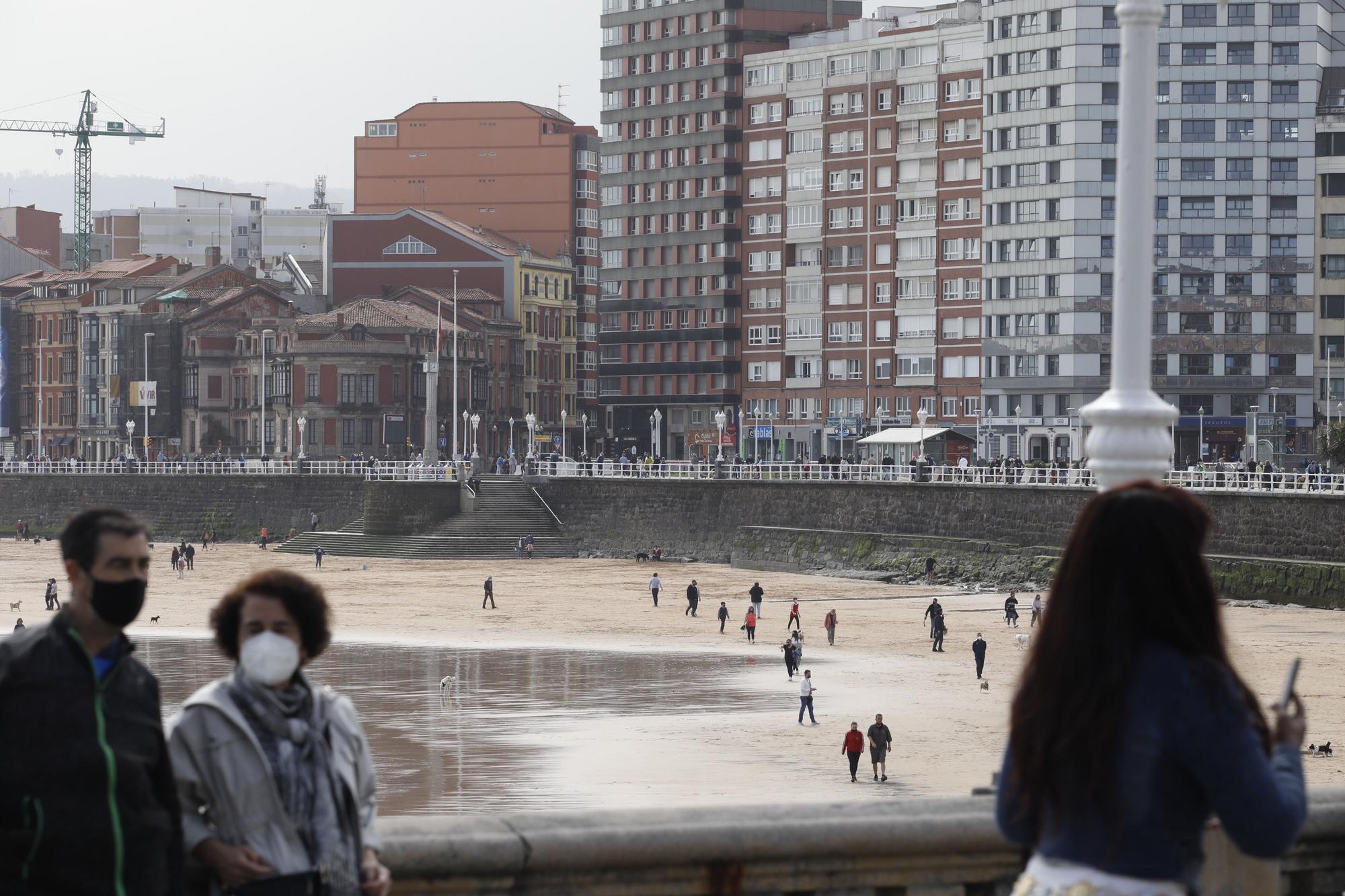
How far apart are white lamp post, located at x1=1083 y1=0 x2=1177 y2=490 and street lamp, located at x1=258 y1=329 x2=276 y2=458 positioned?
97.1 meters

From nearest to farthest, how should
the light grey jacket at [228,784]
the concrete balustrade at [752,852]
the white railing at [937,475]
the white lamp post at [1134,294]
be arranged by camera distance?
the light grey jacket at [228,784]
the concrete balustrade at [752,852]
the white lamp post at [1134,294]
the white railing at [937,475]

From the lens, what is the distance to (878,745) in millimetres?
28219

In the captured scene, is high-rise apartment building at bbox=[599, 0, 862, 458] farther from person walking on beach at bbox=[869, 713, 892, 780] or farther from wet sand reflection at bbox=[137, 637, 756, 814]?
person walking on beach at bbox=[869, 713, 892, 780]

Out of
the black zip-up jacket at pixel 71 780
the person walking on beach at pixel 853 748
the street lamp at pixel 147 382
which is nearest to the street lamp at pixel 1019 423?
the street lamp at pixel 147 382

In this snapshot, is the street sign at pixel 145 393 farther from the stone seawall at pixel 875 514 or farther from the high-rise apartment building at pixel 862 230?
the stone seawall at pixel 875 514

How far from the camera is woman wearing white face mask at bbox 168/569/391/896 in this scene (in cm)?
559

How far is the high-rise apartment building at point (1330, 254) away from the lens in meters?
87.2

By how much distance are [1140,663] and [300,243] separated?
149 meters

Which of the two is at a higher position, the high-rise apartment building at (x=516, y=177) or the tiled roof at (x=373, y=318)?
the high-rise apartment building at (x=516, y=177)

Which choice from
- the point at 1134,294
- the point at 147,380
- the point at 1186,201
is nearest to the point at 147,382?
the point at 147,380

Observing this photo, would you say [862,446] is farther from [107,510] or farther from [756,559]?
[107,510]

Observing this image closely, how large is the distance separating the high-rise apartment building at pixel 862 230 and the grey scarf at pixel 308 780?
90.7 m

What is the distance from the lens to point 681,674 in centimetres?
4109

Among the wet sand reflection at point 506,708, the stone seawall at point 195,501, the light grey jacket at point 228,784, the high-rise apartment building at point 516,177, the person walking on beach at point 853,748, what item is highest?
the high-rise apartment building at point 516,177
